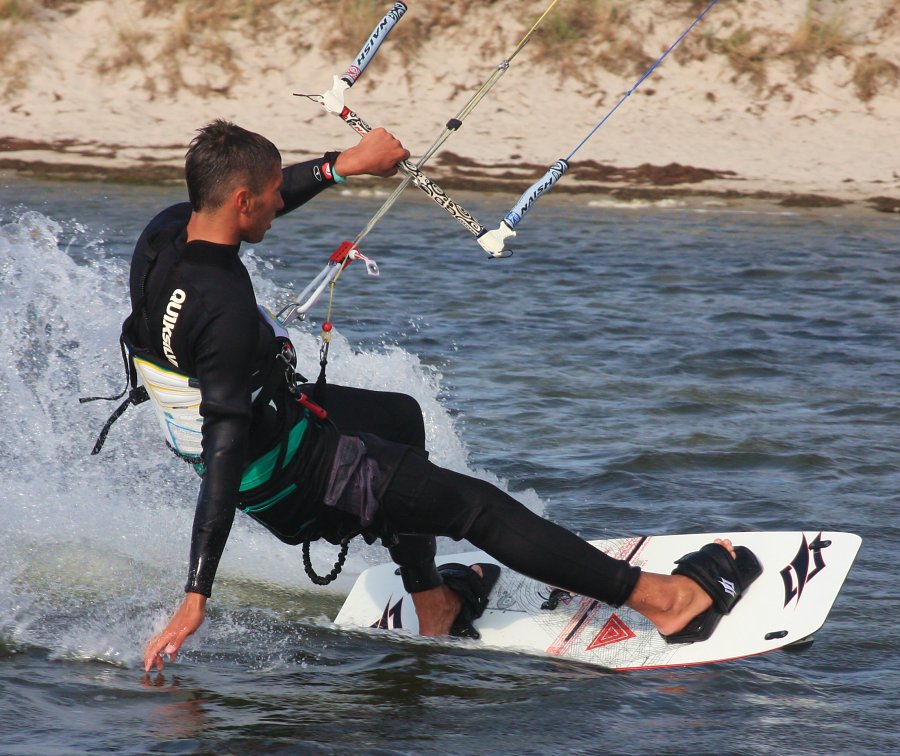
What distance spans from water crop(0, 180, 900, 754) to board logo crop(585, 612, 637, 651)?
0.19 meters

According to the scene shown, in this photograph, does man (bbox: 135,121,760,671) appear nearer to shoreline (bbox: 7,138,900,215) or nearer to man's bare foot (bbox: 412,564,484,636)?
man's bare foot (bbox: 412,564,484,636)

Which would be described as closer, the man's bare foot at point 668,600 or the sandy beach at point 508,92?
the man's bare foot at point 668,600

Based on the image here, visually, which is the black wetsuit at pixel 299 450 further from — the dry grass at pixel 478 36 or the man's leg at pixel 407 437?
the dry grass at pixel 478 36

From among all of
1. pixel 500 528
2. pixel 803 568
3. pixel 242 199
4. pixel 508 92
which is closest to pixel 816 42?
pixel 508 92

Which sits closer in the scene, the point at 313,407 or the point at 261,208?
the point at 261,208

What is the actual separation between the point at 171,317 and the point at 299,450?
587 mm

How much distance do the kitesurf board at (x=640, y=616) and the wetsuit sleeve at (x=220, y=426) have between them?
4.51 feet

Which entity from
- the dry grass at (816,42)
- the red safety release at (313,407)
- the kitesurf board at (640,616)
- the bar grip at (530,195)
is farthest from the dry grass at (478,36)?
the red safety release at (313,407)

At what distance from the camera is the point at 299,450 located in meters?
3.81

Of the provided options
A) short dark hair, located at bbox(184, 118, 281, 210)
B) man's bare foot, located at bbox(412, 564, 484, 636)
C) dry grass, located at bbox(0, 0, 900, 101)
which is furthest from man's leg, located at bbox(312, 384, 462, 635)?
dry grass, located at bbox(0, 0, 900, 101)

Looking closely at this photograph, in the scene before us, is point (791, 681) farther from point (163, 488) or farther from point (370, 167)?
point (163, 488)

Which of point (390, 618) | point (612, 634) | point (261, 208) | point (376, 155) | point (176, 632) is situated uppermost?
point (376, 155)

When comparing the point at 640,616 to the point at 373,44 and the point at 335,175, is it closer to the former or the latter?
the point at 335,175

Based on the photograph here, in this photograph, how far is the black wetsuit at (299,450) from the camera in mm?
3434
